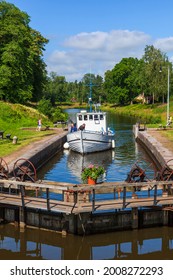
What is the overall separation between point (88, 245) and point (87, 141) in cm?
2041

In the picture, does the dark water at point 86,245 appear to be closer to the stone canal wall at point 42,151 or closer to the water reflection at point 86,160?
the stone canal wall at point 42,151

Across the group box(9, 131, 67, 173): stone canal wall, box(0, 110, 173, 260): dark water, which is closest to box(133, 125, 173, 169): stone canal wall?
box(9, 131, 67, 173): stone canal wall

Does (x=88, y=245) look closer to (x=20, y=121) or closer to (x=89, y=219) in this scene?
(x=89, y=219)

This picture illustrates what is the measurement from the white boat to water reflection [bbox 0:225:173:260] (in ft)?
62.1

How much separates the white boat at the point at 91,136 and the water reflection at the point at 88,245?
18934mm

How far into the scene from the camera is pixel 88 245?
12.6m

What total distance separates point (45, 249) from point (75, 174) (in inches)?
482

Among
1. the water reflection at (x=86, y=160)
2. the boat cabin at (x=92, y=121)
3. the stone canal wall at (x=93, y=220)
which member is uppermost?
the boat cabin at (x=92, y=121)

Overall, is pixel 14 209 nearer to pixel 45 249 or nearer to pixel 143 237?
pixel 45 249

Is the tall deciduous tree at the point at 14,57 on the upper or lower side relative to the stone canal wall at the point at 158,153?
upper

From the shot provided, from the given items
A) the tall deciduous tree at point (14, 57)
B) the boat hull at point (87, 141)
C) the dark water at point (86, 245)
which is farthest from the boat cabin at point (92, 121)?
the dark water at point (86, 245)

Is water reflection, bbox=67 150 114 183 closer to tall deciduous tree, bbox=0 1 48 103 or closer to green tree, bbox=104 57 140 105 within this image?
tall deciduous tree, bbox=0 1 48 103

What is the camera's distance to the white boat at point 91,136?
32594 mm
